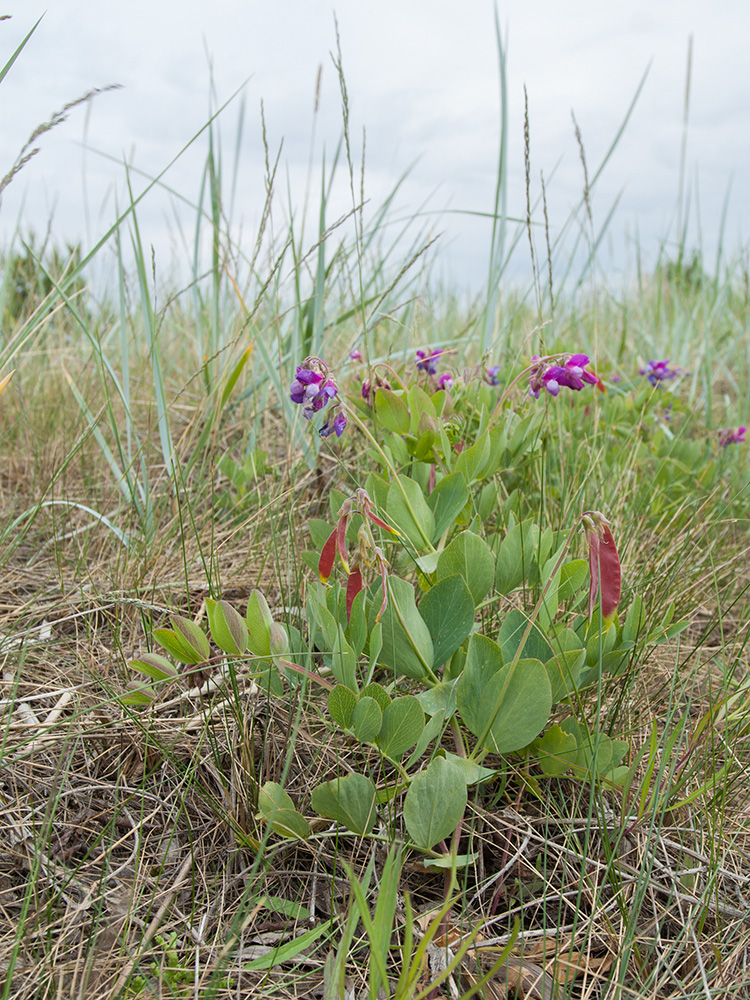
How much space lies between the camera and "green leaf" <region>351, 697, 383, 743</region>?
108cm

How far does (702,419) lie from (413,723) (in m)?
3.18

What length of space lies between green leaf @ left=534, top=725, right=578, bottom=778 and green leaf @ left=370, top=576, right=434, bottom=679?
230 millimetres

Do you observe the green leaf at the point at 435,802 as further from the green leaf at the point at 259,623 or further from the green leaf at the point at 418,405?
the green leaf at the point at 418,405

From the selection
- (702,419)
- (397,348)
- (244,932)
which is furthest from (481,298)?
(244,932)

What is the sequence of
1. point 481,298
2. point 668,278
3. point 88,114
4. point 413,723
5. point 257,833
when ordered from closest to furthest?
1. point 413,723
2. point 257,833
3. point 88,114
4. point 481,298
5. point 668,278

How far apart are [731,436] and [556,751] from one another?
2.19 metres

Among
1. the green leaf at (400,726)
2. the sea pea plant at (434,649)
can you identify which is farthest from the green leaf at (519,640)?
the green leaf at (400,726)

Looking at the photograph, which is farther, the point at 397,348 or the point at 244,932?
the point at 397,348

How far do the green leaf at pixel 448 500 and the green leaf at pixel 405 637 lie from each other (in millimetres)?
274

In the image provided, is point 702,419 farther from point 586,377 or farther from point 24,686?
point 24,686

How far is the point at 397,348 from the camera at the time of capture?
3.73 m

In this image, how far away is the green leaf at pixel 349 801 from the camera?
1.07m

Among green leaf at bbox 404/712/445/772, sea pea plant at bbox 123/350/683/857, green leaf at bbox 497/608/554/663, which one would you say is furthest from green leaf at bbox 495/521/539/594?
green leaf at bbox 404/712/445/772

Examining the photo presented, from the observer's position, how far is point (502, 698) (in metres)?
1.08
